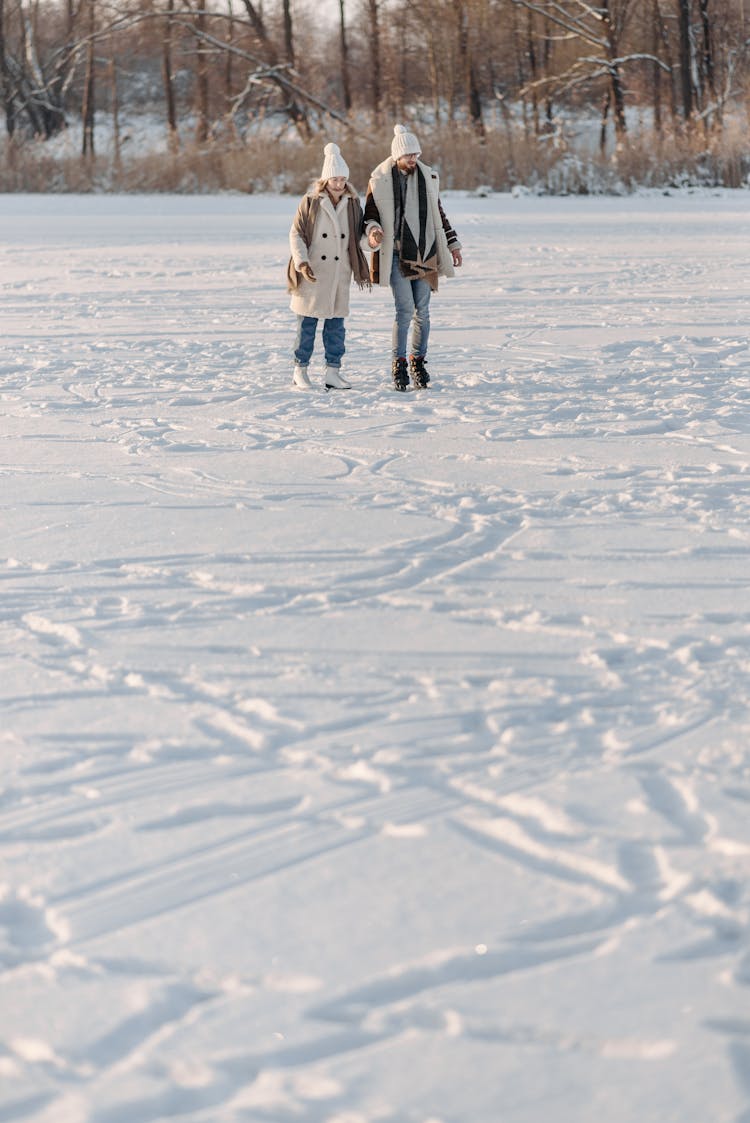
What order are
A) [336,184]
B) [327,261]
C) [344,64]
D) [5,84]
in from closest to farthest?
[336,184] → [327,261] → [344,64] → [5,84]

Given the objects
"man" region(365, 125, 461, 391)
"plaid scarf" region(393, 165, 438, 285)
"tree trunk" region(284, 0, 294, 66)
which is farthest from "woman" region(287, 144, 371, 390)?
"tree trunk" region(284, 0, 294, 66)

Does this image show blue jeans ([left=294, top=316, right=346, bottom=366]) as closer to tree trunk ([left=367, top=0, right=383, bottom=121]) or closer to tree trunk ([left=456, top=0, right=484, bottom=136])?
tree trunk ([left=456, top=0, right=484, bottom=136])

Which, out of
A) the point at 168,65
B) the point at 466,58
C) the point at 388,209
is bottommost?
the point at 388,209

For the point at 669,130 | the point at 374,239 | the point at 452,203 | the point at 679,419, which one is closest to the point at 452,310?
the point at 374,239

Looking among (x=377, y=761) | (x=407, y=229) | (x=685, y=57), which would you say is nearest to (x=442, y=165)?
(x=685, y=57)

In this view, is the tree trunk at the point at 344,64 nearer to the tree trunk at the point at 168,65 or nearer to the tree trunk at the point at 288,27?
the tree trunk at the point at 288,27

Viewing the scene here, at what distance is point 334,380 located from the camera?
320 inches

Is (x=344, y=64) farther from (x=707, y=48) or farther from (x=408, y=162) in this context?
(x=408, y=162)

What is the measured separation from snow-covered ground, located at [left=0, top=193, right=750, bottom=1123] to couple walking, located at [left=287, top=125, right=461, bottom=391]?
64 centimetres

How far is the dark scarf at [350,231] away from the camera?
7766 millimetres

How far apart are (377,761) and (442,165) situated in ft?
73.2

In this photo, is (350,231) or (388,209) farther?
(350,231)

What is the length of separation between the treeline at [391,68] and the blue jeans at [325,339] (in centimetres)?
1707

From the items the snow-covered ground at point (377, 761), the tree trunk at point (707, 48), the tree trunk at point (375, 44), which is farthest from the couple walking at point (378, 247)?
the tree trunk at point (707, 48)
